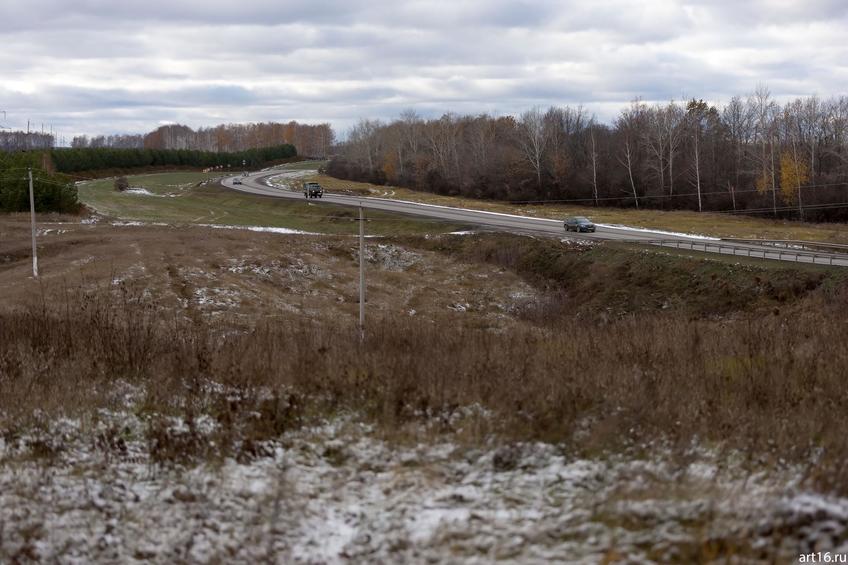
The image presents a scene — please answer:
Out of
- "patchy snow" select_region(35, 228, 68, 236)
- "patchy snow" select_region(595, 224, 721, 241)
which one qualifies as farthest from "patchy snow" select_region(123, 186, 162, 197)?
"patchy snow" select_region(595, 224, 721, 241)

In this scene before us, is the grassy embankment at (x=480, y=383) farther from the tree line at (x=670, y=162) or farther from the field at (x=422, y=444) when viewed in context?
the tree line at (x=670, y=162)

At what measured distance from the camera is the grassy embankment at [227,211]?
5834 centimetres

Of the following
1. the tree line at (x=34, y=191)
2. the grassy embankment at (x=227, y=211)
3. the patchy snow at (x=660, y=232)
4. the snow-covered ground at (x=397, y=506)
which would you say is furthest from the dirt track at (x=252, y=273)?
the snow-covered ground at (x=397, y=506)

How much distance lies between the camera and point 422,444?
337 inches

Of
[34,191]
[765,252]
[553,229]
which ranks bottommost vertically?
[765,252]

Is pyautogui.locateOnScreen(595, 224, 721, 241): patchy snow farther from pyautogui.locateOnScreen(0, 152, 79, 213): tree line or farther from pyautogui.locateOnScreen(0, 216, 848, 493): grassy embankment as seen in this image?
pyautogui.locateOnScreen(0, 152, 79, 213): tree line

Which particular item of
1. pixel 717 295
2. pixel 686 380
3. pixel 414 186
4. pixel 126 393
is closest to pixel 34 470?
pixel 126 393

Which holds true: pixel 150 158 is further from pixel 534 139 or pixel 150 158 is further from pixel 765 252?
pixel 765 252

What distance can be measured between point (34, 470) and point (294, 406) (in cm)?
305

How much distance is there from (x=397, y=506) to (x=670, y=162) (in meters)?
74.1

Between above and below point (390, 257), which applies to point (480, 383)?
below

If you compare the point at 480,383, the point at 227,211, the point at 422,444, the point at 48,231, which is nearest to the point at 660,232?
the point at 48,231

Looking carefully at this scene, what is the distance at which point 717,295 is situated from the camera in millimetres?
31750

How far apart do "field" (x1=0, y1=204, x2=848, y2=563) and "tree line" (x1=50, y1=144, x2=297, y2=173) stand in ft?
367
